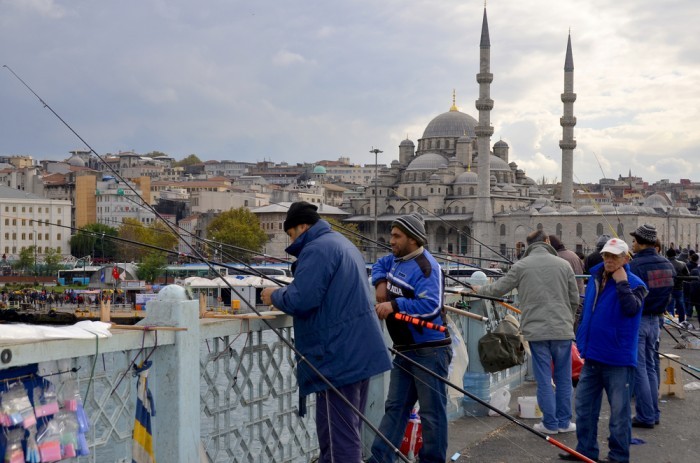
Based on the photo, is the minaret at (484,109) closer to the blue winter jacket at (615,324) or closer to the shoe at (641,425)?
the shoe at (641,425)

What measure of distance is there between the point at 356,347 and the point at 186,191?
83013 mm

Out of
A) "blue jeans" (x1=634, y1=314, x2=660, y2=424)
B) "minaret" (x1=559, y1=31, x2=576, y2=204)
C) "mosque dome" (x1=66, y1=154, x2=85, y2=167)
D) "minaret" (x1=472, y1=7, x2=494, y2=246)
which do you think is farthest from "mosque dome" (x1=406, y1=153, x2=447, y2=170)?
"blue jeans" (x1=634, y1=314, x2=660, y2=424)

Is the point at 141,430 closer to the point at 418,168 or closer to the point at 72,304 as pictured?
the point at 72,304

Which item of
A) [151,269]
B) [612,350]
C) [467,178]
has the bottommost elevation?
[151,269]

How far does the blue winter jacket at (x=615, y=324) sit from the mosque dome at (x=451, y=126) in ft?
220

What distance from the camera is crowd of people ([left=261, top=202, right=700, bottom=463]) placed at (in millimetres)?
3184

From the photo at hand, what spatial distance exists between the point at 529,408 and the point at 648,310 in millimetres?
941

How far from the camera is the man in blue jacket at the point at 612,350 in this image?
4.27 metres

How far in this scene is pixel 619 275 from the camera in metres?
4.29

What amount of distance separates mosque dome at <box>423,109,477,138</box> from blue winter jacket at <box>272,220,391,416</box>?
6835 centimetres

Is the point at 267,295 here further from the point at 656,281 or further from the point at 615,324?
the point at 656,281

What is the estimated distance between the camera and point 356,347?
3.20 m

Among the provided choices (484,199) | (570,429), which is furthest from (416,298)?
(484,199)

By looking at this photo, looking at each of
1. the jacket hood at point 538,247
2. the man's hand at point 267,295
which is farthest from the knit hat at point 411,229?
the jacket hood at point 538,247
